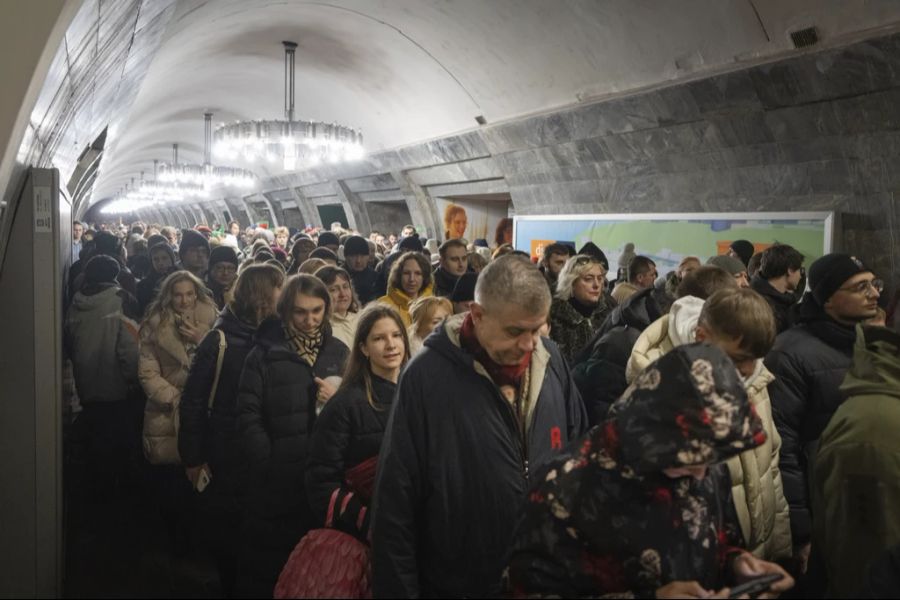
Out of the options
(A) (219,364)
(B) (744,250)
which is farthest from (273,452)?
(B) (744,250)

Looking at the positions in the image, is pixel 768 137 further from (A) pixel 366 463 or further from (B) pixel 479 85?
(A) pixel 366 463

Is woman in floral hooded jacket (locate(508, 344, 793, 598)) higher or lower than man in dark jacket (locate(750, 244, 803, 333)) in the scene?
lower

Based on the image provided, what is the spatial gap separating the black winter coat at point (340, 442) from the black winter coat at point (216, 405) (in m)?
0.99

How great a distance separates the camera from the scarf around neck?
7.26 ft

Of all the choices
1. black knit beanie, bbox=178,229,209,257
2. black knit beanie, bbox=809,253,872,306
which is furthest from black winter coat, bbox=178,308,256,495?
black knit beanie, bbox=178,229,209,257

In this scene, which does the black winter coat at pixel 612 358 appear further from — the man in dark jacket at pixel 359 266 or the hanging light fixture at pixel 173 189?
the hanging light fixture at pixel 173 189

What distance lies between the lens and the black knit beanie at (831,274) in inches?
125

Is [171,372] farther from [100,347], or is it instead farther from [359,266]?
[359,266]

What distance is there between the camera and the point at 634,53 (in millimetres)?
7973

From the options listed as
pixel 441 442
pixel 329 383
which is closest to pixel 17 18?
pixel 329 383

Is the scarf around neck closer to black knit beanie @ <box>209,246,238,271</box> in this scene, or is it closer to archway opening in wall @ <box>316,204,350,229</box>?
black knit beanie @ <box>209,246,238,271</box>

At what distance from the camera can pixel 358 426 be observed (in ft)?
9.07

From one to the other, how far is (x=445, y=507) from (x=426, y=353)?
0.47 m

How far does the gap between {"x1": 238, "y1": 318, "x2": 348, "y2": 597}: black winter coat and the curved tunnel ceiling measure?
4.83 meters
